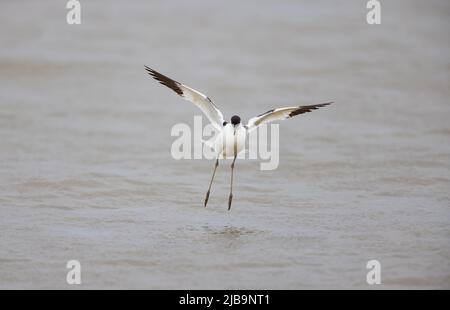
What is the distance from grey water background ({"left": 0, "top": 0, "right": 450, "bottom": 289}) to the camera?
11352 millimetres

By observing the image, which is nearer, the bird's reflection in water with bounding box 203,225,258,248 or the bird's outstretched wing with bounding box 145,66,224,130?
the bird's reflection in water with bounding box 203,225,258,248

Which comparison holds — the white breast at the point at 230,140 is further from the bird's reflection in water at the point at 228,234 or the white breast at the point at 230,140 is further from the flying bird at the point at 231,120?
the bird's reflection in water at the point at 228,234

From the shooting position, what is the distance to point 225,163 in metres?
16.4

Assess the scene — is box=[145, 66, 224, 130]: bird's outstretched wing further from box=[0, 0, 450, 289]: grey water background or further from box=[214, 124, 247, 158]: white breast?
box=[0, 0, 450, 289]: grey water background

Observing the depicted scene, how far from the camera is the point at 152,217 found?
42.9ft

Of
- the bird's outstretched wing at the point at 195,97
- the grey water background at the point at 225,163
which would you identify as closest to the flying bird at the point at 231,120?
the bird's outstretched wing at the point at 195,97

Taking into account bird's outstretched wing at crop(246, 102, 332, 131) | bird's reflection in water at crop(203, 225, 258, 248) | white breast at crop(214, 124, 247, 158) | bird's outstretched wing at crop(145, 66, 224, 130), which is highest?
bird's outstretched wing at crop(145, 66, 224, 130)

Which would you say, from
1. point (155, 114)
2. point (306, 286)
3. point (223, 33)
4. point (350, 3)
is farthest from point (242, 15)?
point (306, 286)

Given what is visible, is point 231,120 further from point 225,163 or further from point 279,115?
point 225,163

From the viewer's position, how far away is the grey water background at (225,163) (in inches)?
447

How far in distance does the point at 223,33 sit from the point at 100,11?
3691mm

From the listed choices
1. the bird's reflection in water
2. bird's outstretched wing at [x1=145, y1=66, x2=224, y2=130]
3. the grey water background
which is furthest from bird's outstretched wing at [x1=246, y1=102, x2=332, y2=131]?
the bird's reflection in water
